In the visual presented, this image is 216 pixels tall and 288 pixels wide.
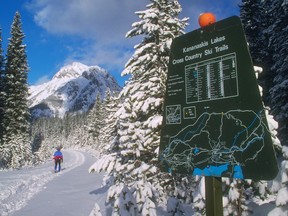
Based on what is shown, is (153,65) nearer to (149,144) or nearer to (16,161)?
(149,144)

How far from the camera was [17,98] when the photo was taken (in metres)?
31.7

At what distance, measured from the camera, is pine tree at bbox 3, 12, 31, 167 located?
29.1 meters

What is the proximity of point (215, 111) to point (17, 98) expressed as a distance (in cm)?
3151

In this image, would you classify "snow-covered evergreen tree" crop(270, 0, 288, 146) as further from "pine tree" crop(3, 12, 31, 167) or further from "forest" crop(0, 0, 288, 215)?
"pine tree" crop(3, 12, 31, 167)

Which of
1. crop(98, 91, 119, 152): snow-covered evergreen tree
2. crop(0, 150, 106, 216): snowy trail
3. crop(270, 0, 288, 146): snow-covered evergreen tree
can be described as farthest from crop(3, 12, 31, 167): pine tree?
crop(270, 0, 288, 146): snow-covered evergreen tree

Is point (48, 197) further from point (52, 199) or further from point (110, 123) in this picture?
point (110, 123)

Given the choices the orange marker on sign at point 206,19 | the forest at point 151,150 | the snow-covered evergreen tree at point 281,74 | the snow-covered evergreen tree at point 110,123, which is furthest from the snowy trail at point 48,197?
the snow-covered evergreen tree at point 281,74

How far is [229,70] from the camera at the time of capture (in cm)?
328

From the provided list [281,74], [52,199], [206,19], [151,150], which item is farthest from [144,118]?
[281,74]

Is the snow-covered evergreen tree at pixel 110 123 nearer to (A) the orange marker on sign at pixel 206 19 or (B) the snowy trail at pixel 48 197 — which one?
(B) the snowy trail at pixel 48 197

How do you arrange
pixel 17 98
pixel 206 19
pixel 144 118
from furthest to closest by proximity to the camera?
pixel 17 98
pixel 144 118
pixel 206 19

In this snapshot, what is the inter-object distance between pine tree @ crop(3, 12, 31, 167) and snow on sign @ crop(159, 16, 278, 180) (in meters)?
26.6

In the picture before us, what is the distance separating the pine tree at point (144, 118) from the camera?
25.7ft

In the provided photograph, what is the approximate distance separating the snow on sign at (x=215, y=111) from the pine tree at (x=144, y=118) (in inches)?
159
